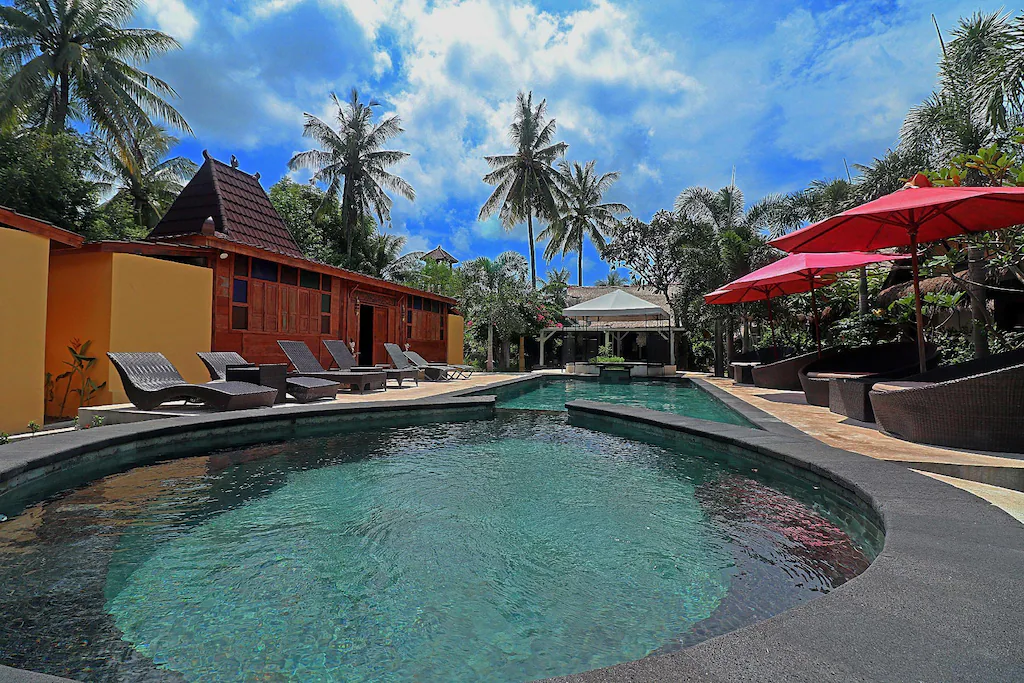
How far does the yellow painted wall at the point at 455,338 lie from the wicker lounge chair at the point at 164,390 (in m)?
13.1

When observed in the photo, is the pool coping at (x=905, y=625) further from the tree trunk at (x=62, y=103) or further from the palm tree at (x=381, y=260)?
the palm tree at (x=381, y=260)

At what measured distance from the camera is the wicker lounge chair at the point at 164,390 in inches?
266

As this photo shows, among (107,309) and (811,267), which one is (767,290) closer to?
(811,267)

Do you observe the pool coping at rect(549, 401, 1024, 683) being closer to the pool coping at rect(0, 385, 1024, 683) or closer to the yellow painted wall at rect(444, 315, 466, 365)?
the pool coping at rect(0, 385, 1024, 683)

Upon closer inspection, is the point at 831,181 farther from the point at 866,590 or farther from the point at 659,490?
the point at 866,590

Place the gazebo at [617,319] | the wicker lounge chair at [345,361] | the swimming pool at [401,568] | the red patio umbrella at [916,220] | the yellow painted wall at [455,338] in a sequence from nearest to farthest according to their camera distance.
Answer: the swimming pool at [401,568], the red patio umbrella at [916,220], the wicker lounge chair at [345,361], the gazebo at [617,319], the yellow painted wall at [455,338]

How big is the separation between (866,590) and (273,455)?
16.9 feet

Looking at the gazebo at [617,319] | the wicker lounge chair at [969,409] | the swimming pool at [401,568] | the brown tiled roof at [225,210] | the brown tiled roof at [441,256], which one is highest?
the brown tiled roof at [441,256]

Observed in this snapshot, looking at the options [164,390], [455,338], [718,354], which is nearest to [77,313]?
[164,390]

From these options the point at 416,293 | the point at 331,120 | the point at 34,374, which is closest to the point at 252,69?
the point at 331,120

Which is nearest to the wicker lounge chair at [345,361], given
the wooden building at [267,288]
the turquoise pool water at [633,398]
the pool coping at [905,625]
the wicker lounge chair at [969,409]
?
the wooden building at [267,288]

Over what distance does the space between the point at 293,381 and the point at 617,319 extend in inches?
770

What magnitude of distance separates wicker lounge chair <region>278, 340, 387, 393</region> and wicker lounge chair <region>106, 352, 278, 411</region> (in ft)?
8.97

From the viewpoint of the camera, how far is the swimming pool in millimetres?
1996
